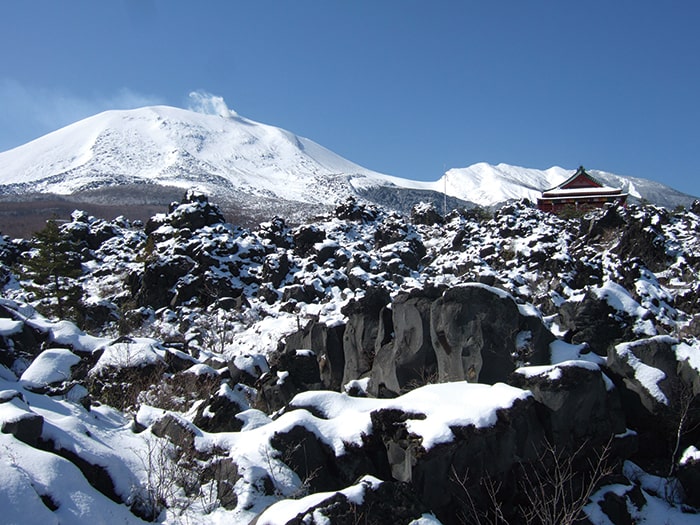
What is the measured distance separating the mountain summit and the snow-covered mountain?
0.32 metres

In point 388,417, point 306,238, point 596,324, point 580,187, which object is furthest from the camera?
point 580,187

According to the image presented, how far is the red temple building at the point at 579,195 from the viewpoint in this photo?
4597cm

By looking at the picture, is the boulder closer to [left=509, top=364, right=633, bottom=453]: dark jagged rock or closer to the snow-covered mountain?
[left=509, top=364, right=633, bottom=453]: dark jagged rock

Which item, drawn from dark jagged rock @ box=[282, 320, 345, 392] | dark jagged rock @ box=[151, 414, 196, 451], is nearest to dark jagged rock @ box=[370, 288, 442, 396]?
dark jagged rock @ box=[282, 320, 345, 392]

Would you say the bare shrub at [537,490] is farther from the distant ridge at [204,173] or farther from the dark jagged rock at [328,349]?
the distant ridge at [204,173]

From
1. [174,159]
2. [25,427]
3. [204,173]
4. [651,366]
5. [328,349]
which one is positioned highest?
[174,159]

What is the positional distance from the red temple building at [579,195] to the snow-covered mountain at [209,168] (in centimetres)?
6580

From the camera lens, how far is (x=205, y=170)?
14838cm

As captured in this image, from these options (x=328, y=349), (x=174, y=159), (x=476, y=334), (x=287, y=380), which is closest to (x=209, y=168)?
(x=174, y=159)

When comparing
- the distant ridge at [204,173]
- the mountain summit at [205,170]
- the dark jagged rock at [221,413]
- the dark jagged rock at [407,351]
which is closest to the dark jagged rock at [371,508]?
the dark jagged rock at [221,413]

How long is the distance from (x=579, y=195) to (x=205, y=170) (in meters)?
122

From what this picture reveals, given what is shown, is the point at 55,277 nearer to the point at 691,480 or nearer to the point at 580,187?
the point at 691,480

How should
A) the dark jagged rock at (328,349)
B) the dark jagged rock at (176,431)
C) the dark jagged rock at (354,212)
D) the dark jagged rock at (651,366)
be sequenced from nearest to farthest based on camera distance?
the dark jagged rock at (176,431) → the dark jagged rock at (651,366) → the dark jagged rock at (328,349) → the dark jagged rock at (354,212)

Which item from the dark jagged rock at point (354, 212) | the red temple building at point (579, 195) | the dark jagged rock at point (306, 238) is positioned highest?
the red temple building at point (579, 195)
